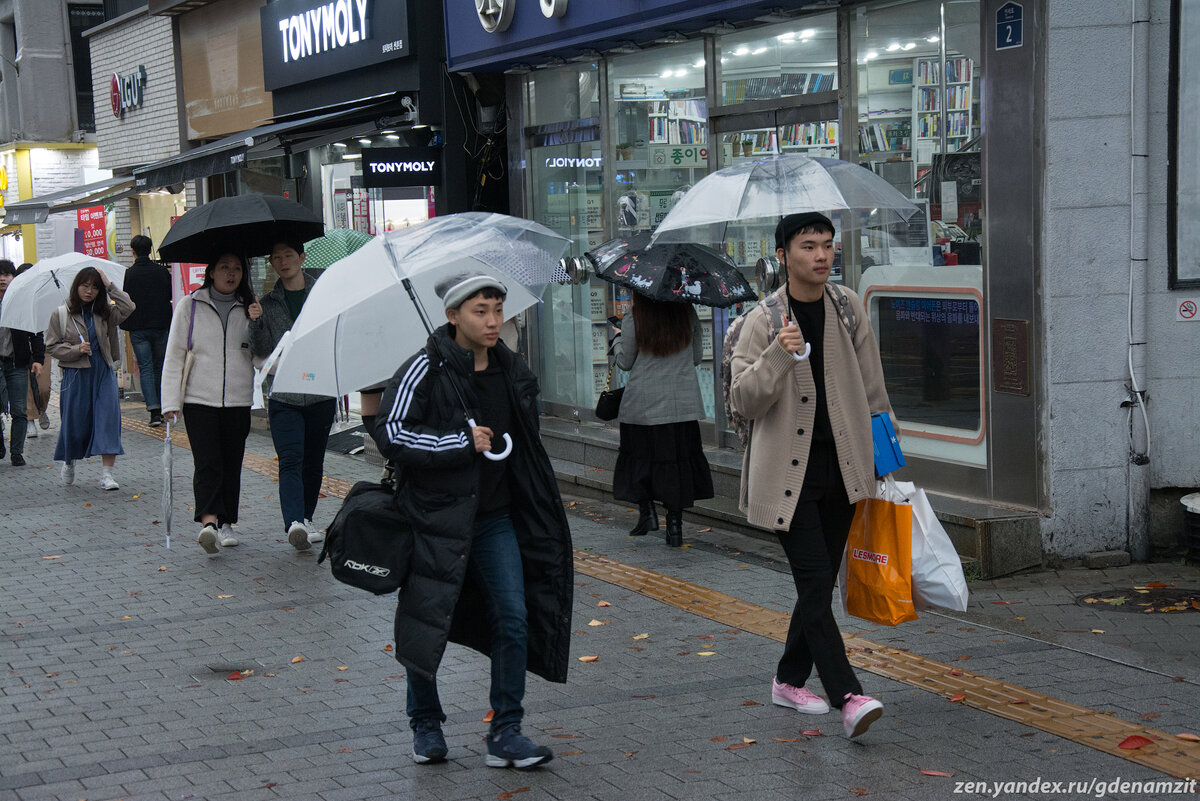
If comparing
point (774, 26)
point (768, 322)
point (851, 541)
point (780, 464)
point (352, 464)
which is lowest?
point (352, 464)

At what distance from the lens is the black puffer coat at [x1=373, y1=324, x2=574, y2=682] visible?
470 cm

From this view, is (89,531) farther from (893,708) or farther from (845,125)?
(893,708)

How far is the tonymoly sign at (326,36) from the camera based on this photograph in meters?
13.6

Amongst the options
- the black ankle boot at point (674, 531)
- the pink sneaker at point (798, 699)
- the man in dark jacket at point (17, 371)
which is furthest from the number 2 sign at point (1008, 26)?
the man in dark jacket at point (17, 371)

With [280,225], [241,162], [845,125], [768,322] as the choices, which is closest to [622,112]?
[845,125]

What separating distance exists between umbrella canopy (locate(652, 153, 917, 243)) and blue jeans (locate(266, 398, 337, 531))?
3.27 metres

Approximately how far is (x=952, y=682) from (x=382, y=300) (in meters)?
2.81

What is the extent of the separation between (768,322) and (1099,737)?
1858mm

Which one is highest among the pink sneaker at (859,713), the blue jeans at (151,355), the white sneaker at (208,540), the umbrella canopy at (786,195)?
the umbrella canopy at (786,195)

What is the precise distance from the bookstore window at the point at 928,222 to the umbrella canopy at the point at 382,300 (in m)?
3.06

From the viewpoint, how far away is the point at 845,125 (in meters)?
9.25

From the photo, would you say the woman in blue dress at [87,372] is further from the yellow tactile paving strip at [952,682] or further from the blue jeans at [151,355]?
the yellow tactile paving strip at [952,682]

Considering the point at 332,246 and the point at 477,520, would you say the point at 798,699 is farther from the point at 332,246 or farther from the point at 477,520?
the point at 332,246

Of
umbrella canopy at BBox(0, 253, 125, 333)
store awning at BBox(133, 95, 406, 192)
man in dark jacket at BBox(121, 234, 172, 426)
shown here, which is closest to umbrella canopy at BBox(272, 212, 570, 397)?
umbrella canopy at BBox(0, 253, 125, 333)
